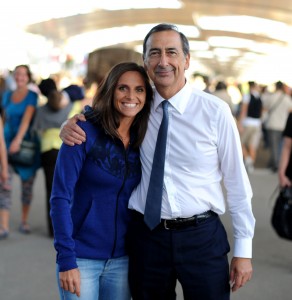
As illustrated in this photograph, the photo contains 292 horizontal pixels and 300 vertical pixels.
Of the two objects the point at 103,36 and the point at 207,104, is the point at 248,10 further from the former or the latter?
the point at 207,104

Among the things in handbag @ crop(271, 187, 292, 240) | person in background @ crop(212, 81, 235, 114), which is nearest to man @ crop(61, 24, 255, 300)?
handbag @ crop(271, 187, 292, 240)

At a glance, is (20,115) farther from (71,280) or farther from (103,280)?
(71,280)

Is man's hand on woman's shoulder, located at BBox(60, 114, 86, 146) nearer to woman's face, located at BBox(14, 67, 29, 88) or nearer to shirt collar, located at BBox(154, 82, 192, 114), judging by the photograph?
shirt collar, located at BBox(154, 82, 192, 114)

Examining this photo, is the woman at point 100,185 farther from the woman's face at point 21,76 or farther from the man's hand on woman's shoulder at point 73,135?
the woman's face at point 21,76

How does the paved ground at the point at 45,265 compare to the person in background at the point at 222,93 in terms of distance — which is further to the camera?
the person in background at the point at 222,93

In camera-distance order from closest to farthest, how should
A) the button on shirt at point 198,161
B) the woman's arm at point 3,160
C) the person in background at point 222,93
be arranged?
the button on shirt at point 198,161 → the woman's arm at point 3,160 → the person in background at point 222,93

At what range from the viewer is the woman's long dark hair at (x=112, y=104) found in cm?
245

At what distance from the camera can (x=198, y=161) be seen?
8.11 feet

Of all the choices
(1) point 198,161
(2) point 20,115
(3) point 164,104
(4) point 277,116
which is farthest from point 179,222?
(4) point 277,116

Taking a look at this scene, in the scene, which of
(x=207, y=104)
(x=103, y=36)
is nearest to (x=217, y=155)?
(x=207, y=104)

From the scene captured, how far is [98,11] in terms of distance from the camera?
107 feet

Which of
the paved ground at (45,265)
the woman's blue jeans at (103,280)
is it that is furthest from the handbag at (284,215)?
the woman's blue jeans at (103,280)

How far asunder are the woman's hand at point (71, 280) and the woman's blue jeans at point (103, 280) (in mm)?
63

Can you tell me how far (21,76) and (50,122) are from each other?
26.8 inches
